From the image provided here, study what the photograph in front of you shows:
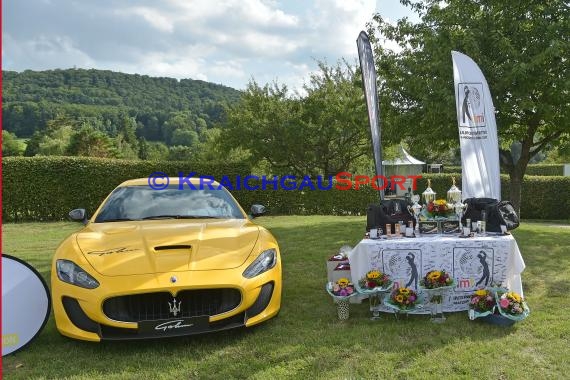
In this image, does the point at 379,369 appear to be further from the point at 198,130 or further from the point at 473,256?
the point at 198,130

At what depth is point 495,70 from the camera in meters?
9.31

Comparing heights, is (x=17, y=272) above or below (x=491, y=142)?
below

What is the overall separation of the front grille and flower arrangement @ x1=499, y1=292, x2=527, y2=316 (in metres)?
2.40

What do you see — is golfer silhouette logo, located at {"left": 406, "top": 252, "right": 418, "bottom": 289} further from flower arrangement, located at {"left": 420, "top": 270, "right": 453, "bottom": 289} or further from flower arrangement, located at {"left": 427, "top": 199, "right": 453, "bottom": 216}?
flower arrangement, located at {"left": 427, "top": 199, "right": 453, "bottom": 216}

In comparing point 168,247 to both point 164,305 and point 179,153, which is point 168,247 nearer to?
point 164,305

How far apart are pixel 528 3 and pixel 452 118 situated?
3136 mm

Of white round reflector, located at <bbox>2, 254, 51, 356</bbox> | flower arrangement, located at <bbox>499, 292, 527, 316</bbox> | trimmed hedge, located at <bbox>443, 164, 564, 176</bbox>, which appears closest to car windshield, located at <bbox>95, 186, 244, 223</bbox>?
white round reflector, located at <bbox>2, 254, 51, 356</bbox>

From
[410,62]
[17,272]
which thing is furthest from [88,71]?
[17,272]

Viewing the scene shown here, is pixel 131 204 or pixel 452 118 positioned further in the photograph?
pixel 452 118

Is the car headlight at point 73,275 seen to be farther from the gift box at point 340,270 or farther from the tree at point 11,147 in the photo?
the tree at point 11,147

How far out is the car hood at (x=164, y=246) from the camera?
3697 mm

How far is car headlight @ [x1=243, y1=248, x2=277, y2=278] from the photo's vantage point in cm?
382

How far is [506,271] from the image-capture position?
14.8ft

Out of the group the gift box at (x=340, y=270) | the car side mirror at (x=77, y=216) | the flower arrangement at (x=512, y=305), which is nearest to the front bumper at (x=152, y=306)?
the car side mirror at (x=77, y=216)
